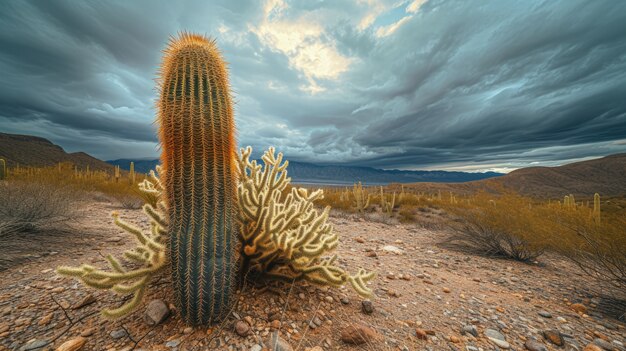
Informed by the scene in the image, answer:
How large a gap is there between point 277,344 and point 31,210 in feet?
16.9

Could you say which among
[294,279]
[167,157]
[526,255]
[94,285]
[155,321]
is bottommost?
[526,255]

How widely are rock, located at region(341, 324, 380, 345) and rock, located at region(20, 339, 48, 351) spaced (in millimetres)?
2246

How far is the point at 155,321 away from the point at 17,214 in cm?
404

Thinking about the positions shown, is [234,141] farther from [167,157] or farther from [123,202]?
[123,202]

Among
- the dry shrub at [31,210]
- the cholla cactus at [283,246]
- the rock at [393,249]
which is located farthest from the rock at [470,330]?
the dry shrub at [31,210]

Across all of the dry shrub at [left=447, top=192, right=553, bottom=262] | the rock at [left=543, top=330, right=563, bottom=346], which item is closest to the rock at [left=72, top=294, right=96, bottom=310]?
the rock at [left=543, top=330, right=563, bottom=346]

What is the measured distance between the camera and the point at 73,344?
5.93 ft

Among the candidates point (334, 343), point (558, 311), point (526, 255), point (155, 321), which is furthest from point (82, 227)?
point (526, 255)

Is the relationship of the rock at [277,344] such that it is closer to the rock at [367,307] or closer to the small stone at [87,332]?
the rock at [367,307]

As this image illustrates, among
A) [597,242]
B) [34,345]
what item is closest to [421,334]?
[34,345]

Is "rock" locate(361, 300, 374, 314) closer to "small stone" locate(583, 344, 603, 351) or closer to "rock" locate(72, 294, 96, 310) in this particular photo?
"small stone" locate(583, 344, 603, 351)

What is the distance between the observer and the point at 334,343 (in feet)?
6.84

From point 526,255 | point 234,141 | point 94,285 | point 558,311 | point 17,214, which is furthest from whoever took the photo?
point 526,255

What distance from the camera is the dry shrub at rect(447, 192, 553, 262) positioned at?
521 centimetres
